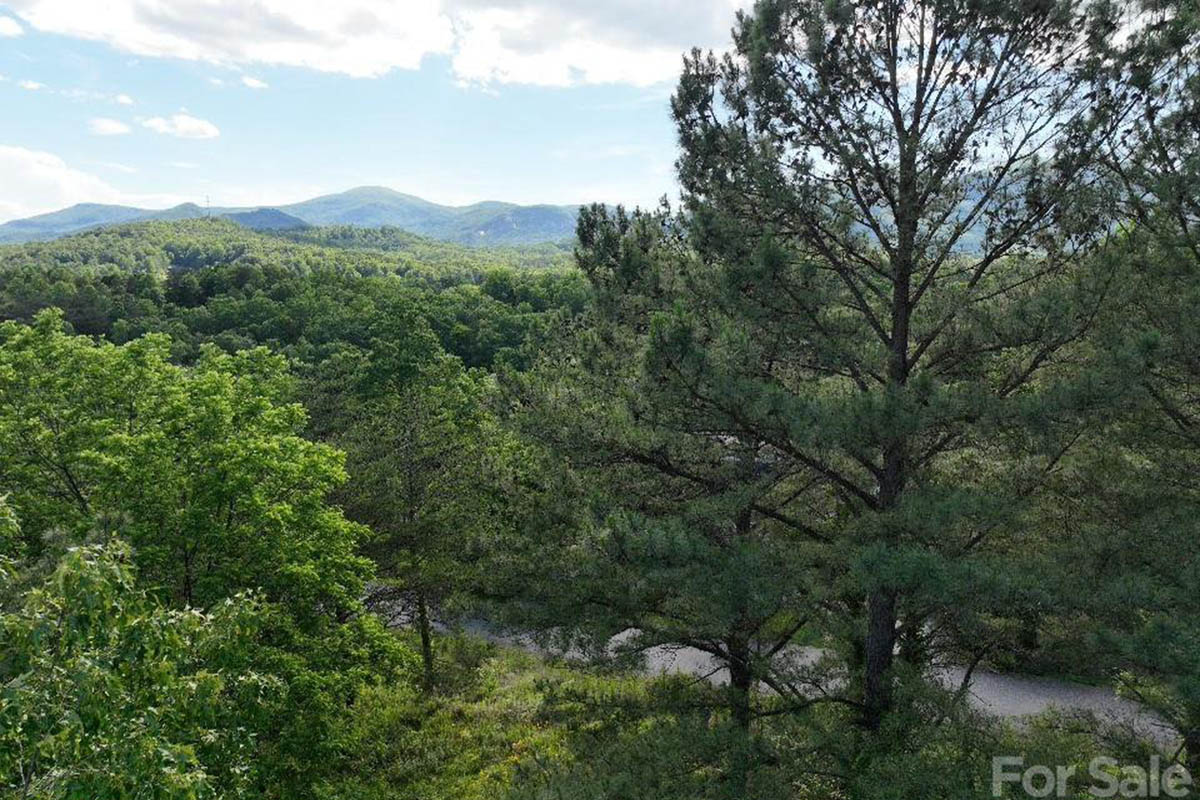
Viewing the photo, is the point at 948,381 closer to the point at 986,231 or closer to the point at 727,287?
the point at 986,231

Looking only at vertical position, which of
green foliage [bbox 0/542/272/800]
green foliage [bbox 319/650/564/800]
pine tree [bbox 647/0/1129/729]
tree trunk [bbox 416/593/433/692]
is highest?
pine tree [bbox 647/0/1129/729]

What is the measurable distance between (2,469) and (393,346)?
7779mm

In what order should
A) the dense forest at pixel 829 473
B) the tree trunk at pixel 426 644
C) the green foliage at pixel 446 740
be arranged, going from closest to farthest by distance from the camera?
the dense forest at pixel 829 473 < the green foliage at pixel 446 740 < the tree trunk at pixel 426 644

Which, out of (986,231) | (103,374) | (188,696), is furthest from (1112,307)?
(103,374)

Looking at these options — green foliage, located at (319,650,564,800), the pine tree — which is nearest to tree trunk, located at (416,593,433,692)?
green foliage, located at (319,650,564,800)

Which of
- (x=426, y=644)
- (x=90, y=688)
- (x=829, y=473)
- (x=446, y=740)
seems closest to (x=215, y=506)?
(x=446, y=740)

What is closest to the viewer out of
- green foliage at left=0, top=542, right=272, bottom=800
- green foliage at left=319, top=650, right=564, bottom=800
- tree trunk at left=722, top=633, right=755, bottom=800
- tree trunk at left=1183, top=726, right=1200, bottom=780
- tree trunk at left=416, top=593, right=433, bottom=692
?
green foliage at left=0, top=542, right=272, bottom=800

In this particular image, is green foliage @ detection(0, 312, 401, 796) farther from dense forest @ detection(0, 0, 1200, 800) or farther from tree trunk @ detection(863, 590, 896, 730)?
tree trunk @ detection(863, 590, 896, 730)

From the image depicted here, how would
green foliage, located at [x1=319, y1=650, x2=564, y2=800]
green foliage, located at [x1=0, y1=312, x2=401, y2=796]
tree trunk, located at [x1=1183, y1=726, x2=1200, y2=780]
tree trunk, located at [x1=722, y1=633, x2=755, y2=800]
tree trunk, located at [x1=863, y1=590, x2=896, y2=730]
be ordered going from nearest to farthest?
tree trunk, located at [x1=1183, y1=726, x2=1200, y2=780]
tree trunk, located at [x1=722, y1=633, x2=755, y2=800]
tree trunk, located at [x1=863, y1=590, x2=896, y2=730]
green foliage, located at [x1=0, y1=312, x2=401, y2=796]
green foliage, located at [x1=319, y1=650, x2=564, y2=800]

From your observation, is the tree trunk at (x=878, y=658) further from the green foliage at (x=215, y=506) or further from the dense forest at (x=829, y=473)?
the green foliage at (x=215, y=506)

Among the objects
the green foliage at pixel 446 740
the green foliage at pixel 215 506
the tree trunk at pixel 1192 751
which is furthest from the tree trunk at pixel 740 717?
the green foliage at pixel 215 506

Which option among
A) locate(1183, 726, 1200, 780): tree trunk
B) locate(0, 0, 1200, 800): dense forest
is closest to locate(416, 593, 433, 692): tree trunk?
locate(0, 0, 1200, 800): dense forest

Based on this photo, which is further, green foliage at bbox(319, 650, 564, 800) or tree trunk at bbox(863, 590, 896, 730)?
green foliage at bbox(319, 650, 564, 800)

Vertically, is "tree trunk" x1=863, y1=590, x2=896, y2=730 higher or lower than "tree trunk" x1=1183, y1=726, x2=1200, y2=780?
higher
